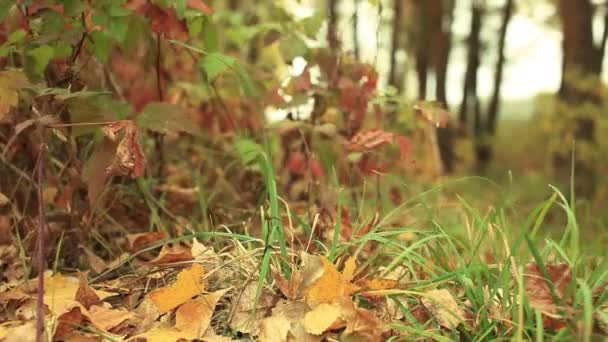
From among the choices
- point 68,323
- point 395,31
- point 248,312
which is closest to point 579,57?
point 395,31

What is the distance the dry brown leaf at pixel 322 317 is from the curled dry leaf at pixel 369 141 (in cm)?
86

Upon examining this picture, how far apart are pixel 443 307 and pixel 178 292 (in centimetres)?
66

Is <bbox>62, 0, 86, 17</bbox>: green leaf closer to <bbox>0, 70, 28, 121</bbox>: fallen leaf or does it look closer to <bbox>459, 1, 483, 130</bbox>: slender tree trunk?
<bbox>0, 70, 28, 121</bbox>: fallen leaf

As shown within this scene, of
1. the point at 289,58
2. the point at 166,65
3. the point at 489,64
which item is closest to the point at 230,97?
the point at 166,65

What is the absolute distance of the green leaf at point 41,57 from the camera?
2.12 meters

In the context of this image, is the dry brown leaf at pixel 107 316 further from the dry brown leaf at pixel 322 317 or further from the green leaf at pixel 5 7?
the green leaf at pixel 5 7

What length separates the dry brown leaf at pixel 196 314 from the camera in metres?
1.65

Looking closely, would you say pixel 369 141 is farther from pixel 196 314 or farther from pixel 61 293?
pixel 61 293

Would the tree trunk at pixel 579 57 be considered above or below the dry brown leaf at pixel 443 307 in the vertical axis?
above

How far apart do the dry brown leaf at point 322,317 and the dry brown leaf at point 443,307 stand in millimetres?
221

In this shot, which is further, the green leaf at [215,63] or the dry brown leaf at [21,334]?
the green leaf at [215,63]

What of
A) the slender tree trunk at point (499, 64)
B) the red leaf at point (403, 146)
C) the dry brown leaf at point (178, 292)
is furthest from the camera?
the slender tree trunk at point (499, 64)

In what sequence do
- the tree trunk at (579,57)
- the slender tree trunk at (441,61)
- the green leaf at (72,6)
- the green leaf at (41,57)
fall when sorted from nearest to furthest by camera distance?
the green leaf at (72,6)
the green leaf at (41,57)
the tree trunk at (579,57)
the slender tree trunk at (441,61)

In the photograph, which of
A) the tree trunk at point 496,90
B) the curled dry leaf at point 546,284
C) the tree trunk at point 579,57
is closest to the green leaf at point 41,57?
the curled dry leaf at point 546,284
